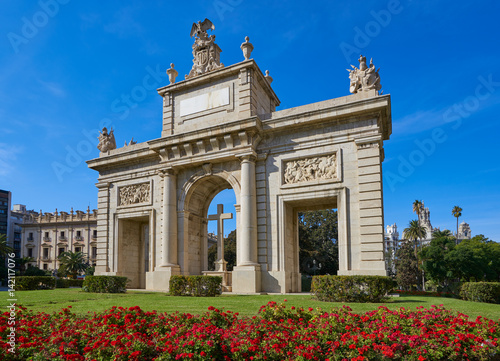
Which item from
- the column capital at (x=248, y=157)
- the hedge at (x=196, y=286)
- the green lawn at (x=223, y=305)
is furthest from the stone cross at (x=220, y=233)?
the green lawn at (x=223, y=305)

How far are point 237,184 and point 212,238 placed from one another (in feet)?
196

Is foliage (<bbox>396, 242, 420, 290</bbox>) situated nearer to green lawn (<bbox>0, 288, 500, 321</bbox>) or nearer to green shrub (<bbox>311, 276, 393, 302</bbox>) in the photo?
green lawn (<bbox>0, 288, 500, 321</bbox>)

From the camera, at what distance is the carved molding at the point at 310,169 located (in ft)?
59.8

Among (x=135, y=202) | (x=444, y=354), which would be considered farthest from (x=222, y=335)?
(x=135, y=202)

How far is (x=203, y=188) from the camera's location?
2275 cm

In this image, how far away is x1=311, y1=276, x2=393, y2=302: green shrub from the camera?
43.8ft

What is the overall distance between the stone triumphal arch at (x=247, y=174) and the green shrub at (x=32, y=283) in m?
3.03

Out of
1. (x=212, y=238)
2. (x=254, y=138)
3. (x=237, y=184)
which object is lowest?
(x=212, y=238)

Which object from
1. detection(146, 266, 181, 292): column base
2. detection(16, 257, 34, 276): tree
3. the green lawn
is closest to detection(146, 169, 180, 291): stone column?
detection(146, 266, 181, 292): column base

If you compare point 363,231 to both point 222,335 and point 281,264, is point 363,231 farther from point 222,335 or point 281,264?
point 222,335

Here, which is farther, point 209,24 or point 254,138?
point 209,24

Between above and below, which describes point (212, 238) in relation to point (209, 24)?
below

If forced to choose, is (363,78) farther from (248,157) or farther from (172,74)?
(172,74)

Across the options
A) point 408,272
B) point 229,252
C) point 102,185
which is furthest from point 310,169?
point 408,272
